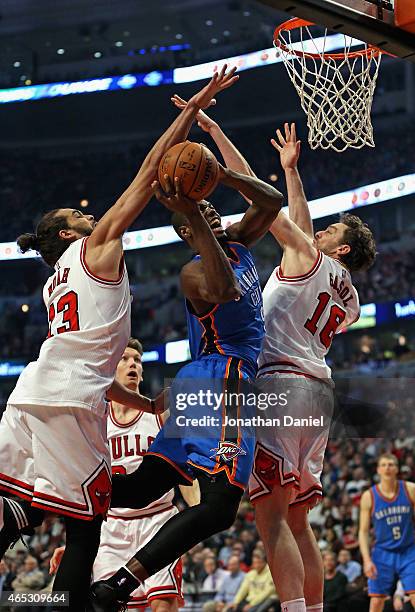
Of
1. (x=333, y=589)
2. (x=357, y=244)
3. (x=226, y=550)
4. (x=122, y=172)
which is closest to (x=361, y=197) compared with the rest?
(x=122, y=172)

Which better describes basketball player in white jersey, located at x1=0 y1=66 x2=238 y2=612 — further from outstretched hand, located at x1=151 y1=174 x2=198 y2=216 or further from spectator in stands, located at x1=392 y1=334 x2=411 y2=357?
spectator in stands, located at x1=392 y1=334 x2=411 y2=357

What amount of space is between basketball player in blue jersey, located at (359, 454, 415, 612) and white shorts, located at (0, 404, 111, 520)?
5.30m

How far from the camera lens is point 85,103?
24141mm

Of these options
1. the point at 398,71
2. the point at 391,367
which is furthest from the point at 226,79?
the point at 398,71

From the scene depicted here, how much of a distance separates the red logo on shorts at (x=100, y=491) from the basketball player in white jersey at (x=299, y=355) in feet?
2.90

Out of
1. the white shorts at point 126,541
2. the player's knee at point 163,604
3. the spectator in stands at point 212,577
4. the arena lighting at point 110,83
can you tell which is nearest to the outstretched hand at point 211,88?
the white shorts at point 126,541

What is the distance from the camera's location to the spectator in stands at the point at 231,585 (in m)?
11.4

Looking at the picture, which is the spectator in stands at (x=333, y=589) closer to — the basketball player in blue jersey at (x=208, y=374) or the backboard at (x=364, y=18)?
the basketball player in blue jersey at (x=208, y=374)

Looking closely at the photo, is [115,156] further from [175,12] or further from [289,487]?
[289,487]

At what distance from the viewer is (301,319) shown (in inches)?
199

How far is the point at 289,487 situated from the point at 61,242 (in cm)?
177

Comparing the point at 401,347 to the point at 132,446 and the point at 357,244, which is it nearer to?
the point at 132,446

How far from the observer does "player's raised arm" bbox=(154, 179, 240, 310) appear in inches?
162

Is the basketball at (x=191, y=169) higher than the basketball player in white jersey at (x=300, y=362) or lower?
higher
